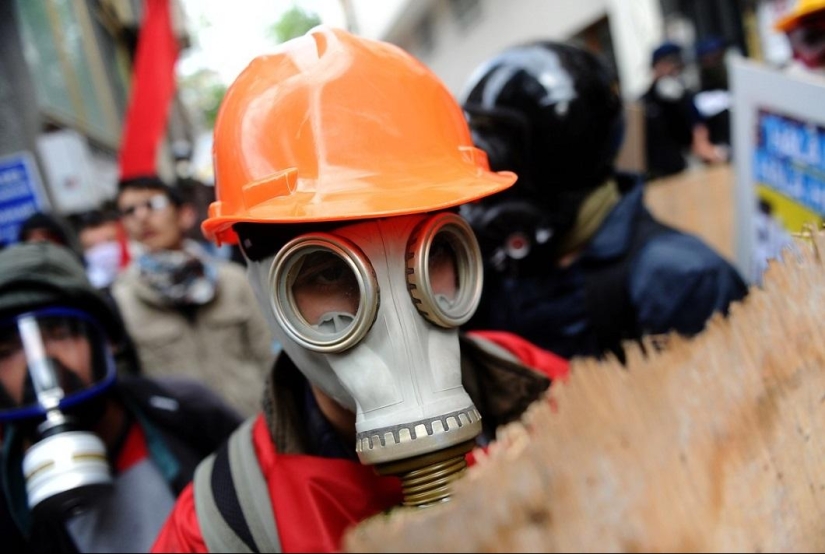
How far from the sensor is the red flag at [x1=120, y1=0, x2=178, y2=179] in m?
5.70

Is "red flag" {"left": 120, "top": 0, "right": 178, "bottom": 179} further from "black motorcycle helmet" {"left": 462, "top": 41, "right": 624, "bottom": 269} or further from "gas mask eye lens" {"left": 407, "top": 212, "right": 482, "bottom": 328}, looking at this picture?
"gas mask eye lens" {"left": 407, "top": 212, "right": 482, "bottom": 328}

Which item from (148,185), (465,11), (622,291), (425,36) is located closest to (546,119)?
(622,291)

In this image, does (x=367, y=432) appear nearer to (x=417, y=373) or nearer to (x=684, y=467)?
(x=417, y=373)

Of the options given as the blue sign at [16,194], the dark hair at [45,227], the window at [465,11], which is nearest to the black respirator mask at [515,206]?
the dark hair at [45,227]

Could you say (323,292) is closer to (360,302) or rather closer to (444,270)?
(360,302)

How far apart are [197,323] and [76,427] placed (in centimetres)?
206

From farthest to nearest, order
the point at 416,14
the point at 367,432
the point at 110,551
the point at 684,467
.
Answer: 1. the point at 416,14
2. the point at 110,551
3. the point at 367,432
4. the point at 684,467

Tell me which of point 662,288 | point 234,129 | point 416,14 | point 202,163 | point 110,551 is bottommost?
point 202,163

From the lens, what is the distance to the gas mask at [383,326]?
1.19 metres

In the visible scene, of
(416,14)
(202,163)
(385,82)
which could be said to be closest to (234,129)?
(385,82)

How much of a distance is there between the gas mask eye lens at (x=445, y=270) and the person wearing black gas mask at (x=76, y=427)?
3.76 ft

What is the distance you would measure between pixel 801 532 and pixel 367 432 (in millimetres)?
689

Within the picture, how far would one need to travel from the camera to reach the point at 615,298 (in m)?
2.29

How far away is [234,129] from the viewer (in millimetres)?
1438
